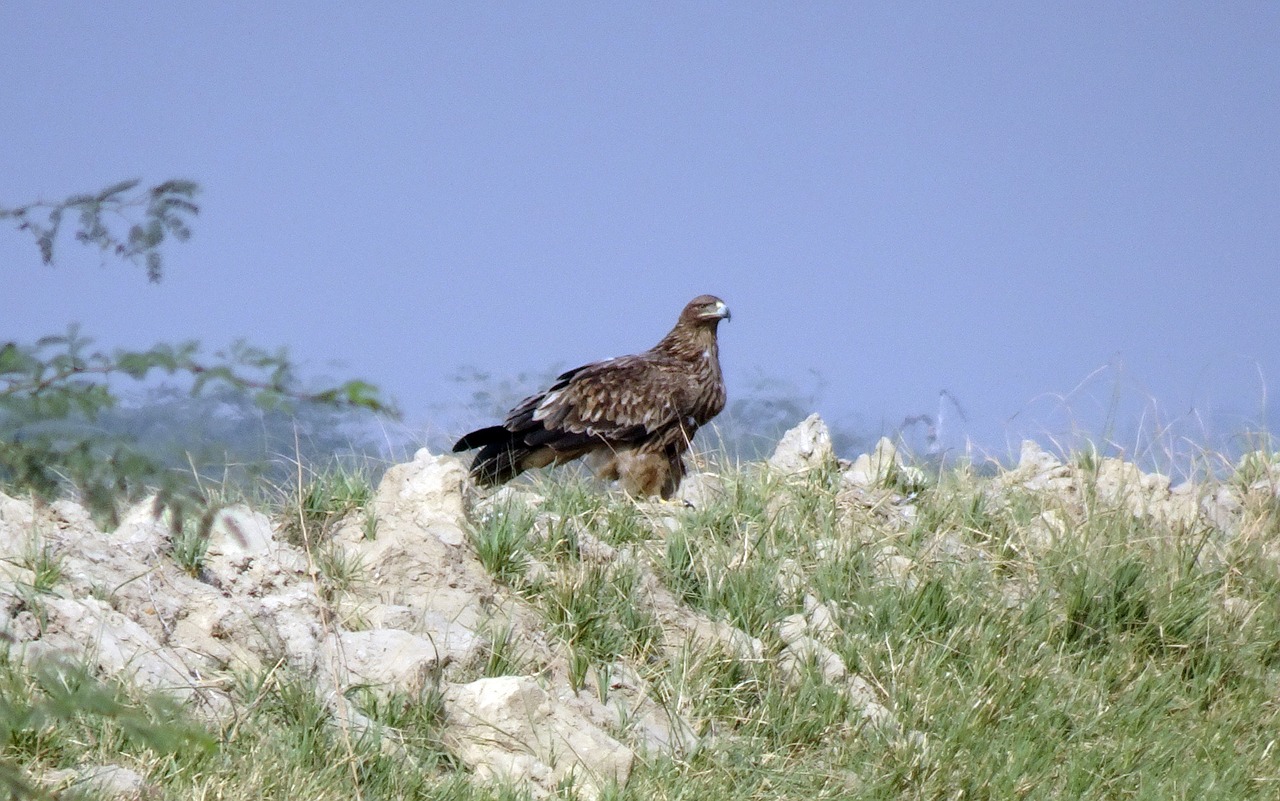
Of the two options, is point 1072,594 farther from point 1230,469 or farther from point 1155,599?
point 1230,469

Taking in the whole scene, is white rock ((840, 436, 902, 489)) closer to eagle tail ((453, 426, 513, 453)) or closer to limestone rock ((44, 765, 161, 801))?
eagle tail ((453, 426, 513, 453))

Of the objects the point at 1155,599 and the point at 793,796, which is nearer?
the point at 793,796

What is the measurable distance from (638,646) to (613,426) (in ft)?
10.7

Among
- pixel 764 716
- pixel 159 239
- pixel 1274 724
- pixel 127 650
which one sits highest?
pixel 159 239

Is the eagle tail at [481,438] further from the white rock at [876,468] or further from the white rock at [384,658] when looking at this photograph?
the white rock at [384,658]

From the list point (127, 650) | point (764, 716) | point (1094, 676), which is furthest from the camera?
point (1094, 676)

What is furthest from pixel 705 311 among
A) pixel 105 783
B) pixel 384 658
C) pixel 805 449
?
pixel 105 783

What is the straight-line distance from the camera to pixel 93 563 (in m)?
5.23

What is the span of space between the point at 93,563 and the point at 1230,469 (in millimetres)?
7003

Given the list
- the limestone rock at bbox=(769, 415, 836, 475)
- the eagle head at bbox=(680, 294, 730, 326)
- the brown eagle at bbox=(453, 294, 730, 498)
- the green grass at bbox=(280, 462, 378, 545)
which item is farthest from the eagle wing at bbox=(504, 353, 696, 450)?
the green grass at bbox=(280, 462, 378, 545)

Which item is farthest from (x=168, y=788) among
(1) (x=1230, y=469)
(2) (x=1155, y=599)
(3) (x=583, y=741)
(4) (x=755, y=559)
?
(1) (x=1230, y=469)

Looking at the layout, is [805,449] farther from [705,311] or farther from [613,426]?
[705,311]

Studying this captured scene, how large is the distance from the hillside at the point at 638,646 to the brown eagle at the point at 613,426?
1263 mm

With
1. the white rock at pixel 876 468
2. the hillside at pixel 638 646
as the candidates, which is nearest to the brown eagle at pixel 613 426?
the white rock at pixel 876 468
